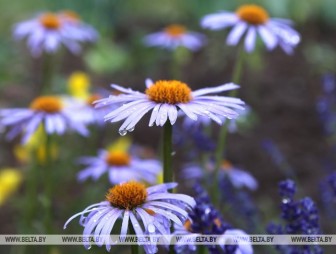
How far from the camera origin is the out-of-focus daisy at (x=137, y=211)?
1.06 m

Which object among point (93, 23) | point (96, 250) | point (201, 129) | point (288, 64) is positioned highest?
point (93, 23)

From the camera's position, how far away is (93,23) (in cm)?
401

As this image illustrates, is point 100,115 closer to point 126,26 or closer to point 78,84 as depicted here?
point 78,84

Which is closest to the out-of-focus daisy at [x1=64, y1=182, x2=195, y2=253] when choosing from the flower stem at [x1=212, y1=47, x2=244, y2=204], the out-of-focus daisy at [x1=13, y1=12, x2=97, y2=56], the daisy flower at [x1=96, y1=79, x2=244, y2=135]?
the daisy flower at [x1=96, y1=79, x2=244, y2=135]

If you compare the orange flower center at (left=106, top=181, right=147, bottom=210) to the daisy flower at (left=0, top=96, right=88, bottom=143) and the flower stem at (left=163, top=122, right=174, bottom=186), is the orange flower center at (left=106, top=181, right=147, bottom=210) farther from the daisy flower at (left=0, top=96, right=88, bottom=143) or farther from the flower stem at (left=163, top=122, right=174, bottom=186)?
the daisy flower at (left=0, top=96, right=88, bottom=143)

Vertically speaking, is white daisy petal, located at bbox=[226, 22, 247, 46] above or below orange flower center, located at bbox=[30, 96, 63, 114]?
above

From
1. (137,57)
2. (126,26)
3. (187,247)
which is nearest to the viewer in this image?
(187,247)

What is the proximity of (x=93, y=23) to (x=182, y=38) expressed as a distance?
1308 millimetres

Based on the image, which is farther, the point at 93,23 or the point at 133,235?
the point at 93,23

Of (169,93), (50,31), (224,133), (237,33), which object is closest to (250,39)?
(237,33)

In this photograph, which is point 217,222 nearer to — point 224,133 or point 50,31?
point 224,133

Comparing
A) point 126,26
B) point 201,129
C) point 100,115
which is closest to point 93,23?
point 126,26

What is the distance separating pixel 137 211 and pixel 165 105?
0.21 meters

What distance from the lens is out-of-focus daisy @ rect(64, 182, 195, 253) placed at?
1.06 metres
